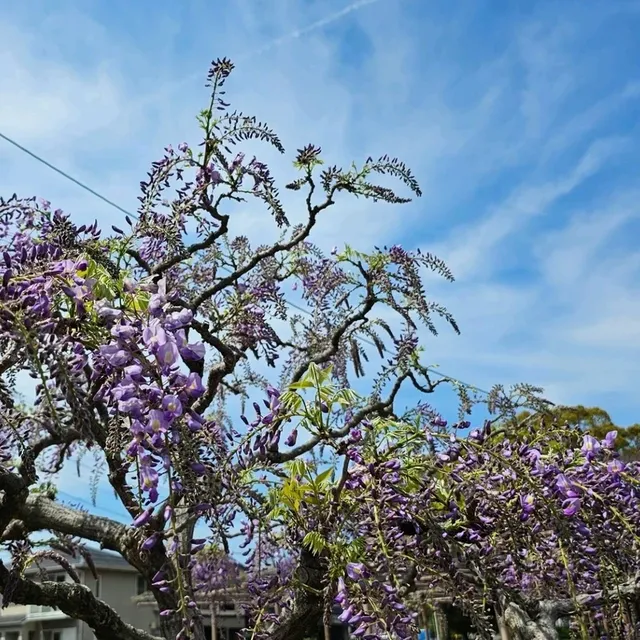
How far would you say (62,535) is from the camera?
382 cm

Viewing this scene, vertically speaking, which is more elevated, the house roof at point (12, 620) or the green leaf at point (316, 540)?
the green leaf at point (316, 540)

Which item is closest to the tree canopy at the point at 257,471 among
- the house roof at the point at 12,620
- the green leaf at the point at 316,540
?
the green leaf at the point at 316,540

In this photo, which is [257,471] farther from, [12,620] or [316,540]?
[12,620]

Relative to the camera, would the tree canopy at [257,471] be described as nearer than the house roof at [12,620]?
Yes

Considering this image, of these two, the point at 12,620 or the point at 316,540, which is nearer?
the point at 316,540

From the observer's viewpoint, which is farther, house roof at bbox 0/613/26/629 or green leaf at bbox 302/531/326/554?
house roof at bbox 0/613/26/629

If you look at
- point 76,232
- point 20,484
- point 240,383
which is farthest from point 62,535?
point 76,232

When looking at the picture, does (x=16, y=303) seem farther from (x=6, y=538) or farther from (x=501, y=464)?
(x=6, y=538)

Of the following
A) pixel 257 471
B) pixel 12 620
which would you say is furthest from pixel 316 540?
pixel 12 620

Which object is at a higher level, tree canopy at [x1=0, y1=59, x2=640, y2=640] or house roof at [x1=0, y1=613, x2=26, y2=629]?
tree canopy at [x1=0, y1=59, x2=640, y2=640]

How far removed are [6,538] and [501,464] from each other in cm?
271

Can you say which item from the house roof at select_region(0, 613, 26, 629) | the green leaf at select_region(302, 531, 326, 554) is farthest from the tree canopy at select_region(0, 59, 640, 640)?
the house roof at select_region(0, 613, 26, 629)

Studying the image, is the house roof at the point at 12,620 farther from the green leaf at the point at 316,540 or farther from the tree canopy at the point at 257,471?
the green leaf at the point at 316,540

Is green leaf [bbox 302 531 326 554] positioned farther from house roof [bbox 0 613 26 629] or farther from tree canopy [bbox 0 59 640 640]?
house roof [bbox 0 613 26 629]
